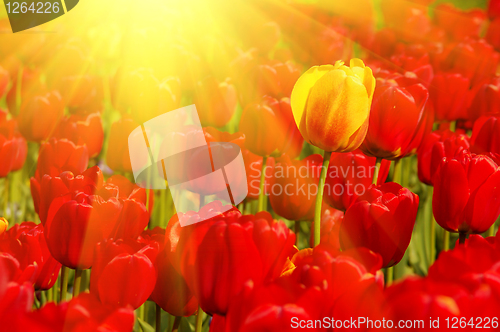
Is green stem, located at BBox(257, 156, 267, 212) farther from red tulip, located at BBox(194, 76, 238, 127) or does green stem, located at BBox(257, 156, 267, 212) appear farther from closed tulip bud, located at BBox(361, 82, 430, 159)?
red tulip, located at BBox(194, 76, 238, 127)

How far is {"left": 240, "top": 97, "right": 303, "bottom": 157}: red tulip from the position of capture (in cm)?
91

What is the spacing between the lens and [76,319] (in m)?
0.33

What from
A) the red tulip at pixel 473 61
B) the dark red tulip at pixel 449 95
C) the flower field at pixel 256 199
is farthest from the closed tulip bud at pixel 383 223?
the red tulip at pixel 473 61

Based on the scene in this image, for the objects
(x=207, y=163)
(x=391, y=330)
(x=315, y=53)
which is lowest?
(x=315, y=53)

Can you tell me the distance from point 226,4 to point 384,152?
212 centimetres

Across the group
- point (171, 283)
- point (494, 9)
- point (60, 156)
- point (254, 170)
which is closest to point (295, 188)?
point (254, 170)

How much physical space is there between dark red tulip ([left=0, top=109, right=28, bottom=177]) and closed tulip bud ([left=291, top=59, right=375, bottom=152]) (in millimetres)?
684

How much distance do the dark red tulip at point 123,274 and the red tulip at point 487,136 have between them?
0.63m

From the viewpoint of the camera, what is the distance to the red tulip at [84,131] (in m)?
1.00

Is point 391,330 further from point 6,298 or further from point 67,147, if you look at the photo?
point 67,147

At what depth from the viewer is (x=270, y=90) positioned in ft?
4.25

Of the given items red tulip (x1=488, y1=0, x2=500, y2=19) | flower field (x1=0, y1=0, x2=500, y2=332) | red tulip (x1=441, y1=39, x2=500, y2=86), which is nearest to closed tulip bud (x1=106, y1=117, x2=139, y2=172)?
flower field (x1=0, y1=0, x2=500, y2=332)

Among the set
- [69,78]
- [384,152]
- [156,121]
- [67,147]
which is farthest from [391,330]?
[69,78]

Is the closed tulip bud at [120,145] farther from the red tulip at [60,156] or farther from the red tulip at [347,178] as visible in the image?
the red tulip at [347,178]
